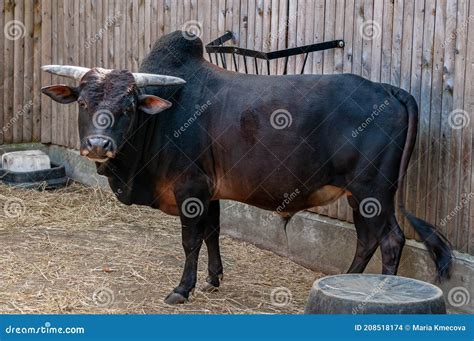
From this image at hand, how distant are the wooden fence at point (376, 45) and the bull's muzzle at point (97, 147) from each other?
2.15 m

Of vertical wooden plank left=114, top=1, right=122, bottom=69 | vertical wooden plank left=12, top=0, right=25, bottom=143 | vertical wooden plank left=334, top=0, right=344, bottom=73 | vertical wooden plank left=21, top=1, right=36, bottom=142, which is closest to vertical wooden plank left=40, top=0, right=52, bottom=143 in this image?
vertical wooden plank left=21, top=1, right=36, bottom=142

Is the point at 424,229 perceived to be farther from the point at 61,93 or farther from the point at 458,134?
the point at 61,93

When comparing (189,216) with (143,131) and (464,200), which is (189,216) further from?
(464,200)

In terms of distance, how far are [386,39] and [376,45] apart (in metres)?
0.12

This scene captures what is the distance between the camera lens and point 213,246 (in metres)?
6.65

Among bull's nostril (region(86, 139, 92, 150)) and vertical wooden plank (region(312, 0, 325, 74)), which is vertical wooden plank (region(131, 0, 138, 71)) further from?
bull's nostril (region(86, 139, 92, 150))

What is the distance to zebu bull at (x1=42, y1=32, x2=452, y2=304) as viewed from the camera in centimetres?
573

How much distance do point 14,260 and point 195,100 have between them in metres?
2.19

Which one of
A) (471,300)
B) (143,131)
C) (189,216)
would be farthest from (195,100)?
(471,300)

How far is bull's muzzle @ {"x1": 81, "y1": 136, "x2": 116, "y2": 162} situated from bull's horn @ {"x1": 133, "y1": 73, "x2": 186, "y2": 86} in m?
0.50

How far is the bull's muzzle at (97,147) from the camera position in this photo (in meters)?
5.54

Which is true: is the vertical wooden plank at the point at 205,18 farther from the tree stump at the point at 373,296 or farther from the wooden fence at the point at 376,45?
the tree stump at the point at 373,296

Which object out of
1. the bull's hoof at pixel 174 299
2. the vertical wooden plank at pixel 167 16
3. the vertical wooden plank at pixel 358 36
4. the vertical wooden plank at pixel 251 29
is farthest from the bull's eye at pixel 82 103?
the vertical wooden plank at pixel 167 16

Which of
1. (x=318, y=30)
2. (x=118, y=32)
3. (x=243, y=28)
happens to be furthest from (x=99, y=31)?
(x=318, y=30)
